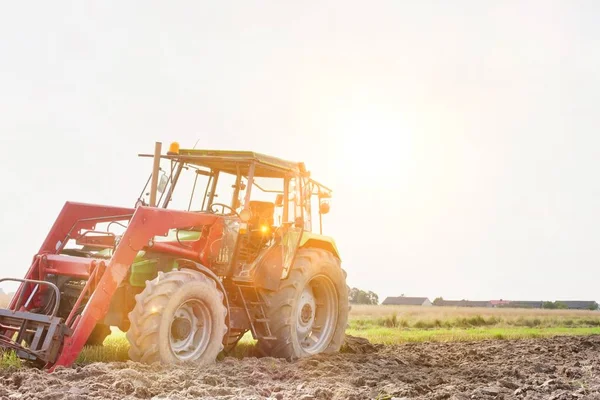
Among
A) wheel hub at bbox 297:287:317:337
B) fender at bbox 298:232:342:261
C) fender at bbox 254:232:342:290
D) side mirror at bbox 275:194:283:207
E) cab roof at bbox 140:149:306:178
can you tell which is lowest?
wheel hub at bbox 297:287:317:337

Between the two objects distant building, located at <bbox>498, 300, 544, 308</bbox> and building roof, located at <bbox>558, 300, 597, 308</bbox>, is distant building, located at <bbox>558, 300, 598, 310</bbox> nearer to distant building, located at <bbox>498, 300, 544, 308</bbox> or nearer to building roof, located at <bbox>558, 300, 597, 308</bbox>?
building roof, located at <bbox>558, 300, 597, 308</bbox>

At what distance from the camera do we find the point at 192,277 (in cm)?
729

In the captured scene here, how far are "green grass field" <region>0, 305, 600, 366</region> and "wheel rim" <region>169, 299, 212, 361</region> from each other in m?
1.08

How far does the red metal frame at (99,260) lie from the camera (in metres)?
6.70

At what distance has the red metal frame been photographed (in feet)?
22.0

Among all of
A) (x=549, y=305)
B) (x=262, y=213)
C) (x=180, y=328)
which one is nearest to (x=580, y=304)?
(x=549, y=305)

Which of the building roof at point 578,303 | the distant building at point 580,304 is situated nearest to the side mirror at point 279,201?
the distant building at point 580,304

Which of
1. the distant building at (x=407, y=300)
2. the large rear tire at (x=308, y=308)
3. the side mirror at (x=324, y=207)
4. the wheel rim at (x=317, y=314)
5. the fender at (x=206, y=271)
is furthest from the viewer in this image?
the distant building at (x=407, y=300)

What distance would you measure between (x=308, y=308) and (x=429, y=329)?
15345mm

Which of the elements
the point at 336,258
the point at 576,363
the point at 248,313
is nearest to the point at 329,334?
the point at 336,258

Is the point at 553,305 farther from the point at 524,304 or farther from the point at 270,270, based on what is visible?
the point at 270,270

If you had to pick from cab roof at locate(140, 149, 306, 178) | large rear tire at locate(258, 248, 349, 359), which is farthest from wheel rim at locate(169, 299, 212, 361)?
cab roof at locate(140, 149, 306, 178)

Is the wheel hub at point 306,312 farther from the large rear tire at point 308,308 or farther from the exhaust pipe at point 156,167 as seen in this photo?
the exhaust pipe at point 156,167

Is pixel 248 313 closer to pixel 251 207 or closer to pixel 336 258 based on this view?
pixel 251 207
